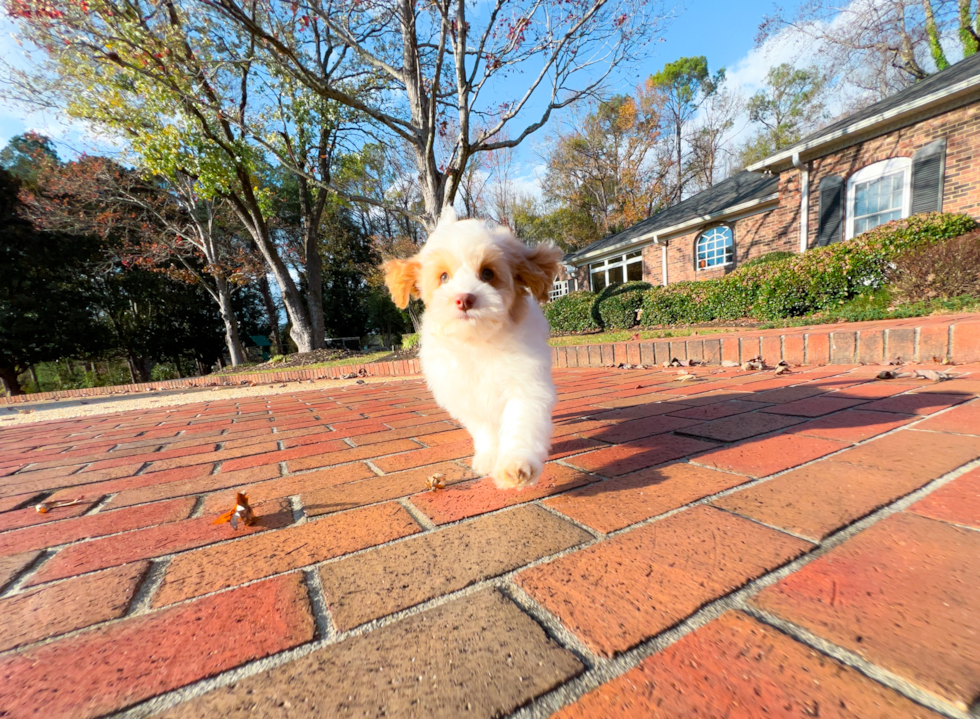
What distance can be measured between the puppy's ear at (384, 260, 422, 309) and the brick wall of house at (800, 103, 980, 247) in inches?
517

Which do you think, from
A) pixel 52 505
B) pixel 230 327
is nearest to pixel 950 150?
pixel 52 505

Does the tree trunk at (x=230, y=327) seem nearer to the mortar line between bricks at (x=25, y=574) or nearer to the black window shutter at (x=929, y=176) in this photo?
the mortar line between bricks at (x=25, y=574)

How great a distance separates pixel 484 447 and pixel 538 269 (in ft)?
3.32

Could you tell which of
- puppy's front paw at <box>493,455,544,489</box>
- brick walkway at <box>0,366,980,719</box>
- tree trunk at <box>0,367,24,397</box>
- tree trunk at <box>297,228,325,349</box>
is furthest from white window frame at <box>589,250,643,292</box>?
tree trunk at <box>0,367,24,397</box>

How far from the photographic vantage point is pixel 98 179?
604 inches

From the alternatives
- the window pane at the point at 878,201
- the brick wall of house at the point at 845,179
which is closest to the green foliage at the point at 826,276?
the brick wall of house at the point at 845,179

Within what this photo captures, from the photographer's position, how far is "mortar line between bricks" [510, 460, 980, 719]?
2.16ft

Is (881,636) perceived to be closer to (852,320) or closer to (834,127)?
(852,320)

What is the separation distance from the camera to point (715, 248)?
15617 millimetres

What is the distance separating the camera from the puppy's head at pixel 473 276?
1.81 meters

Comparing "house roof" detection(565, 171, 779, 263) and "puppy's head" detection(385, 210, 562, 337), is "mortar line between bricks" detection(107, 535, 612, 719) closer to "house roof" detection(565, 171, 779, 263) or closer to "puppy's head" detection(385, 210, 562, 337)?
"puppy's head" detection(385, 210, 562, 337)

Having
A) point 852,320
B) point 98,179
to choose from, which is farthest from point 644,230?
point 98,179

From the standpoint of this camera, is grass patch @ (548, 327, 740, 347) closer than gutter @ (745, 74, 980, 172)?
Yes

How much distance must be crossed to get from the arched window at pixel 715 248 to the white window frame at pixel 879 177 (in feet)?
13.0
